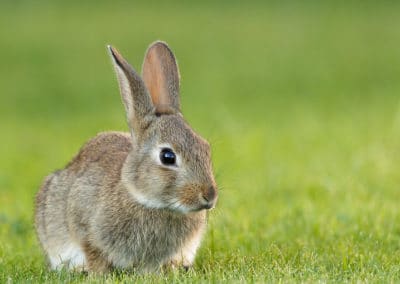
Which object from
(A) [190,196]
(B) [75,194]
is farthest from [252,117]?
(A) [190,196]

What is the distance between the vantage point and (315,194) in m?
9.58

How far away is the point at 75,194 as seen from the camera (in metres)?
6.62

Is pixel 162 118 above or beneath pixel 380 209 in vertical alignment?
above

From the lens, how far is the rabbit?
593 centimetres

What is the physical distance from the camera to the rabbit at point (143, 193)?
5.93m

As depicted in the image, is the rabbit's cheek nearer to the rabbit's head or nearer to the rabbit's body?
the rabbit's head

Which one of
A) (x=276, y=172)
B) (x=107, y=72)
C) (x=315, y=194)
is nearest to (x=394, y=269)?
(x=315, y=194)

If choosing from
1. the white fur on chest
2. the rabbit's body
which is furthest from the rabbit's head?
the white fur on chest

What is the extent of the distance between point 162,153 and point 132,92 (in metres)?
0.49

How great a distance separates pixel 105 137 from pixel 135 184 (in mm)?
1176

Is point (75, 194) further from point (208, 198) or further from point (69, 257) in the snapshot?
point (208, 198)

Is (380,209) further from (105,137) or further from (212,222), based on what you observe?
(105,137)

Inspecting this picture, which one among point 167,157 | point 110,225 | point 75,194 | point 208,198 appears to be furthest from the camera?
point 75,194

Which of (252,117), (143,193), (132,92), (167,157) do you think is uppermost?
(132,92)
